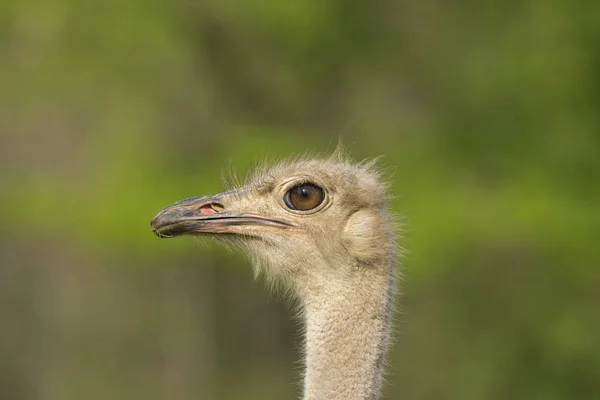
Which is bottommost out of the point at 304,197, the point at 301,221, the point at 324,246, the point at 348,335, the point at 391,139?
the point at 348,335

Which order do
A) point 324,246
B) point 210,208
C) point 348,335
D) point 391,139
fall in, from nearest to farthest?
point 348,335
point 324,246
point 210,208
point 391,139

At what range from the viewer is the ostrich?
4875mm

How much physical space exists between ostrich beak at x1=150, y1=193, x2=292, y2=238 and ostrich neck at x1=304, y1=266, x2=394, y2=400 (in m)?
0.42

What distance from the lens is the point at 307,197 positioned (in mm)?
5309

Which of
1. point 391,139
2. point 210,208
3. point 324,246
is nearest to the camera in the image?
point 324,246

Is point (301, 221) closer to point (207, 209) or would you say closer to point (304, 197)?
point (304, 197)

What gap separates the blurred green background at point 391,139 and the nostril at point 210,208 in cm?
681

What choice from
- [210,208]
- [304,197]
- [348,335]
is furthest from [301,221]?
[348,335]

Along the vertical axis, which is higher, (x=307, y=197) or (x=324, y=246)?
(x=307, y=197)

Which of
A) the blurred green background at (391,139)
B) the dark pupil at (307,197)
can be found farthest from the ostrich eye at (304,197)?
the blurred green background at (391,139)

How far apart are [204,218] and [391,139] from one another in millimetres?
10314

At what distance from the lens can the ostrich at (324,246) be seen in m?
4.88

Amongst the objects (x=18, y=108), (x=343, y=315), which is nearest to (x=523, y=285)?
(x=18, y=108)

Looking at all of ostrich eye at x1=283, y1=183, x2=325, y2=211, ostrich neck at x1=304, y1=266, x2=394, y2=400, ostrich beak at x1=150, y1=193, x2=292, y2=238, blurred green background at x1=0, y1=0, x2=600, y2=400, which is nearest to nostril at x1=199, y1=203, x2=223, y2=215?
ostrich beak at x1=150, y1=193, x2=292, y2=238
